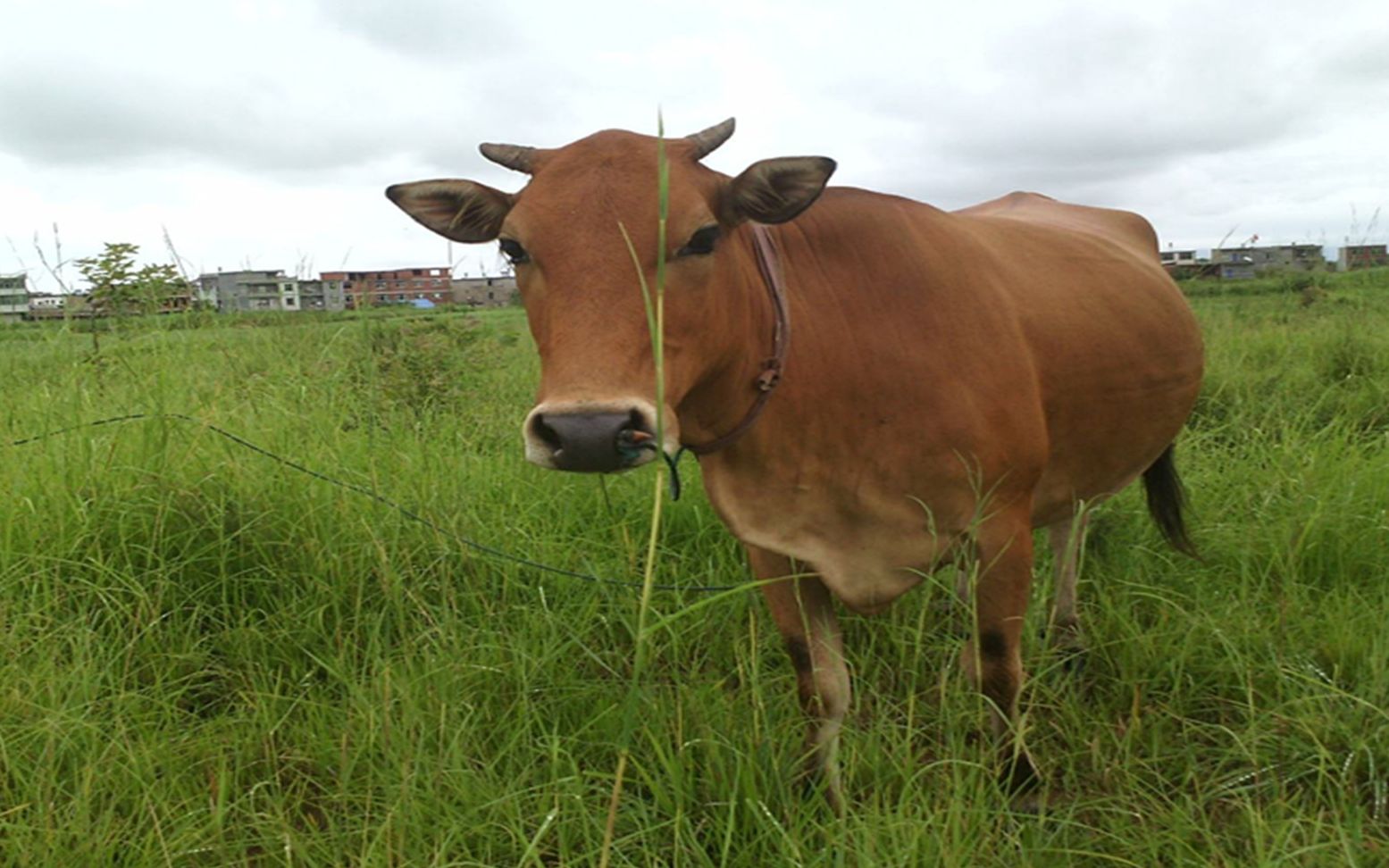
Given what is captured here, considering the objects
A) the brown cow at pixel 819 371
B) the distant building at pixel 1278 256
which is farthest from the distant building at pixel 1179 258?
the brown cow at pixel 819 371

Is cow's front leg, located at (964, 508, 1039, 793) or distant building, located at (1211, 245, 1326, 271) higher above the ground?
distant building, located at (1211, 245, 1326, 271)

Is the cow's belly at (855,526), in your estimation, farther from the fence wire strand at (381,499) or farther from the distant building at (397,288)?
the distant building at (397,288)

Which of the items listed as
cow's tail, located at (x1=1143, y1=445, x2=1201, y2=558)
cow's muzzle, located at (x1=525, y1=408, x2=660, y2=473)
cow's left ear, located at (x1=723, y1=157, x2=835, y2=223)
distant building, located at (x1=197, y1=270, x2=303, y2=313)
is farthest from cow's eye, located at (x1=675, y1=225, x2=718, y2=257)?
distant building, located at (x1=197, y1=270, x2=303, y2=313)

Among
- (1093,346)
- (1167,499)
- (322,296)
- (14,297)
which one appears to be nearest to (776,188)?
(1093,346)

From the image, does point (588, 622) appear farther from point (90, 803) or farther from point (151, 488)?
point (151, 488)

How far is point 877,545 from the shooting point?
2338 millimetres

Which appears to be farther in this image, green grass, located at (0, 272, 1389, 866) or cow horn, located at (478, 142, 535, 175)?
cow horn, located at (478, 142, 535, 175)

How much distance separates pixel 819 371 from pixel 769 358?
164mm

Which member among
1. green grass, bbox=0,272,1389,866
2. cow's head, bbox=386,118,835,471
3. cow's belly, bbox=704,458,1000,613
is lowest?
green grass, bbox=0,272,1389,866

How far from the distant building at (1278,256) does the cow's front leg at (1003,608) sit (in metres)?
2.77

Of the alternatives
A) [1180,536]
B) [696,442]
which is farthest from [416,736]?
[1180,536]

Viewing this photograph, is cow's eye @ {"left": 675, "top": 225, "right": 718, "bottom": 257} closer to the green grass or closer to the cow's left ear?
the cow's left ear

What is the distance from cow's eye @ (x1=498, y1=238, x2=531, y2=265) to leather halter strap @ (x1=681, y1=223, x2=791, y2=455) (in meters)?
0.58

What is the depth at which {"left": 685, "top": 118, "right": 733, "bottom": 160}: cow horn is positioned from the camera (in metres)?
2.23
